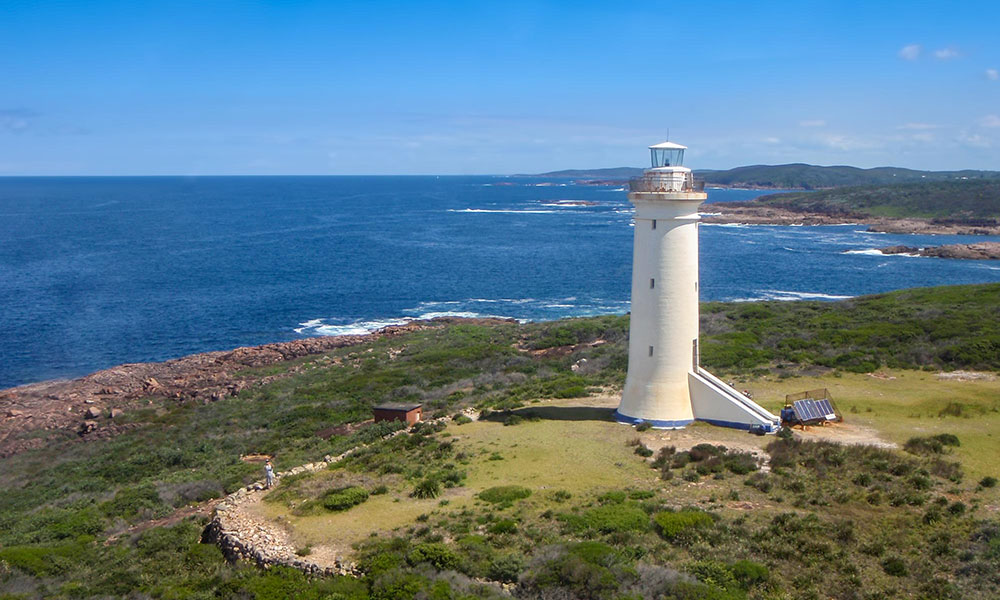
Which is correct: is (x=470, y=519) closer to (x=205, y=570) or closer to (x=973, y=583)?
(x=205, y=570)

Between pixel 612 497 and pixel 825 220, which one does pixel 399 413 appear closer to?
pixel 612 497

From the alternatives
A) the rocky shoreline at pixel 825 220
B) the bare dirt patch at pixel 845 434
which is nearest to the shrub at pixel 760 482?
the bare dirt patch at pixel 845 434

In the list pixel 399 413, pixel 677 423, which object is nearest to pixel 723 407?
pixel 677 423

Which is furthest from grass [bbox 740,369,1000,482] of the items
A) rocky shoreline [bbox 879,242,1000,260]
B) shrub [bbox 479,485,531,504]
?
rocky shoreline [bbox 879,242,1000,260]

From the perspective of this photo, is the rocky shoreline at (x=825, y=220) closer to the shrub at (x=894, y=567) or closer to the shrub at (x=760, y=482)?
the shrub at (x=760, y=482)

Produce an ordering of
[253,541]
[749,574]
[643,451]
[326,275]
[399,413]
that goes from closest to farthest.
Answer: [749,574] → [253,541] → [643,451] → [399,413] → [326,275]

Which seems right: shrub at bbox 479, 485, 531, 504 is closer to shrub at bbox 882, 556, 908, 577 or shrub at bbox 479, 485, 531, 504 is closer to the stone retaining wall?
the stone retaining wall
